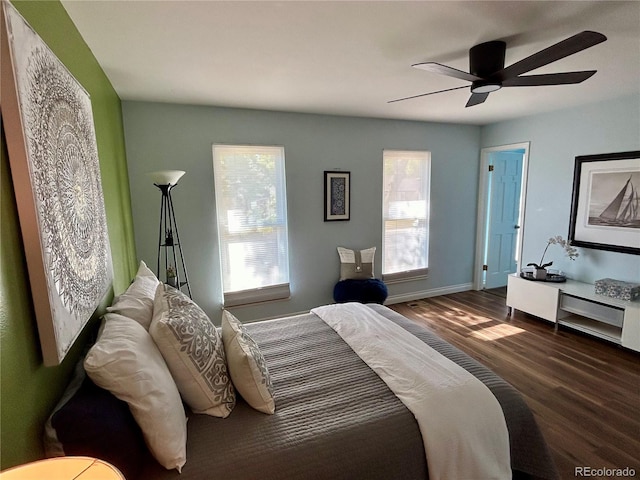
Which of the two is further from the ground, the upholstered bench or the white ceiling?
the white ceiling

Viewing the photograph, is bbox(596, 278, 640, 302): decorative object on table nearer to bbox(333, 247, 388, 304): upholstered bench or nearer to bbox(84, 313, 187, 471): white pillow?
bbox(333, 247, 388, 304): upholstered bench

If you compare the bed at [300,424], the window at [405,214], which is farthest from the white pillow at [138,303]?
the window at [405,214]

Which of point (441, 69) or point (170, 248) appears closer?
point (441, 69)

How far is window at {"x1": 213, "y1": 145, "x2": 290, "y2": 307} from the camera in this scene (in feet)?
11.1

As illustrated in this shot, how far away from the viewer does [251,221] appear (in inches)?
139

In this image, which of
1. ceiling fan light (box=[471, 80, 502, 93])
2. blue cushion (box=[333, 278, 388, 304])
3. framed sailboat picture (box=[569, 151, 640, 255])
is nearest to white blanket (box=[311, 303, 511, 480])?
ceiling fan light (box=[471, 80, 502, 93])

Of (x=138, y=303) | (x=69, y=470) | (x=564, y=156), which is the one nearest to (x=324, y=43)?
(x=138, y=303)

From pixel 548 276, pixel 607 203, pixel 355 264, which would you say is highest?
pixel 607 203

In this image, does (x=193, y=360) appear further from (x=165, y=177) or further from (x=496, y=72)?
(x=496, y=72)

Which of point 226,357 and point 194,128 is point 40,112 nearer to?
point 226,357

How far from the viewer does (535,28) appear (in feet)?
5.86

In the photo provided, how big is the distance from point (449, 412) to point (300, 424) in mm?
615

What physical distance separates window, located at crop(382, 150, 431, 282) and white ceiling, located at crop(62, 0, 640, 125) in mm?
1272

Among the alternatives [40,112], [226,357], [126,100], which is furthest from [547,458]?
[126,100]
